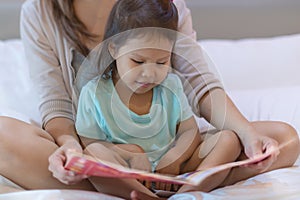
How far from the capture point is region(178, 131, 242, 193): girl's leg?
2.04ft

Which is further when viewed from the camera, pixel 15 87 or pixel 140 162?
pixel 15 87

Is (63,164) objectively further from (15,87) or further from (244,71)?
(244,71)

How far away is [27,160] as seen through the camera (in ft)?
2.10

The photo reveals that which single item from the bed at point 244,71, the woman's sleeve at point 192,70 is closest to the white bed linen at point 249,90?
the bed at point 244,71

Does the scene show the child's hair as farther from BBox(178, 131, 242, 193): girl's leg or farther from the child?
BBox(178, 131, 242, 193): girl's leg

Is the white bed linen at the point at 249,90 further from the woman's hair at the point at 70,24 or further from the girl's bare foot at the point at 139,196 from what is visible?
the woman's hair at the point at 70,24

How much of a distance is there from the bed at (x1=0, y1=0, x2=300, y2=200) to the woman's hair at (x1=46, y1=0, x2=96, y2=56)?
5.9 inches

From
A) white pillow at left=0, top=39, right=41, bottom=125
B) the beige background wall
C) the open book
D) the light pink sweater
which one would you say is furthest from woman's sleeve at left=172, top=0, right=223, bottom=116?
the beige background wall

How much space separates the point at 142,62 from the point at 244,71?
0.56m

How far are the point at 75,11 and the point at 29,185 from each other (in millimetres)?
269

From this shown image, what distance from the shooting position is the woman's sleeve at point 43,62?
750 millimetres

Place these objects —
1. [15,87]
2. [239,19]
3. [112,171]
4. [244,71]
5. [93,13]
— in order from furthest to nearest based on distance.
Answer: [239,19] → [244,71] → [15,87] → [93,13] → [112,171]

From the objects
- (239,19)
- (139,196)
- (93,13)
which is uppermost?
(93,13)

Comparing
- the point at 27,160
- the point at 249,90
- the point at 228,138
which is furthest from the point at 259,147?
the point at 249,90
